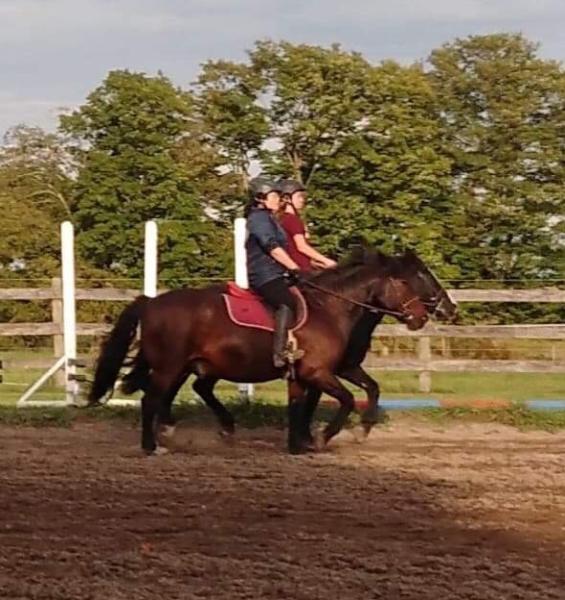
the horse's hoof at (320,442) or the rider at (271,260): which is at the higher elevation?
the rider at (271,260)

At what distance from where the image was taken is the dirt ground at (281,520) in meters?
5.71

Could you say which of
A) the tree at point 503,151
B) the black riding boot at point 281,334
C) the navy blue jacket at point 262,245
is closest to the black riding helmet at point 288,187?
the navy blue jacket at point 262,245

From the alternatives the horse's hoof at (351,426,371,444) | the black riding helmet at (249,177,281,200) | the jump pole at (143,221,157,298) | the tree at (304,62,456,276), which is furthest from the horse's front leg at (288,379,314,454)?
the tree at (304,62,456,276)

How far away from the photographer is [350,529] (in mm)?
7051

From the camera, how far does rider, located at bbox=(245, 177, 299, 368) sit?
34.3ft

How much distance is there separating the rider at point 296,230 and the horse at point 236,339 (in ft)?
1.02

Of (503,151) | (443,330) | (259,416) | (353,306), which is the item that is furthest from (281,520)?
(503,151)

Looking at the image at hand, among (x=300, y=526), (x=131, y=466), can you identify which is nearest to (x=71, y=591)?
(x=300, y=526)

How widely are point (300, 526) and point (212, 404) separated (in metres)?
4.57

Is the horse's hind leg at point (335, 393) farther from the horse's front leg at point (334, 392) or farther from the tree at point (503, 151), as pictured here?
the tree at point (503, 151)

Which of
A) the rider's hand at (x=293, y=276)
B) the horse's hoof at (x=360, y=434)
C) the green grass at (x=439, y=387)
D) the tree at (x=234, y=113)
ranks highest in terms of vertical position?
the tree at (x=234, y=113)

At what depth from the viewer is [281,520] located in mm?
7352

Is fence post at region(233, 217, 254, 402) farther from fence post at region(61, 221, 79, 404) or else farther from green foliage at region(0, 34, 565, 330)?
green foliage at region(0, 34, 565, 330)

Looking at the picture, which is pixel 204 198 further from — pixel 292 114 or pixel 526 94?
pixel 526 94
